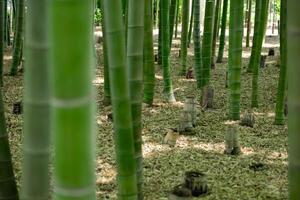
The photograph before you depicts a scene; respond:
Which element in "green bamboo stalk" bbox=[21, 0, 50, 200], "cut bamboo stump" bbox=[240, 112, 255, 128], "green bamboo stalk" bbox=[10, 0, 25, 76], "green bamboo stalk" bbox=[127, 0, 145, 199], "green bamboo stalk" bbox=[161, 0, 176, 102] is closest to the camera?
"green bamboo stalk" bbox=[21, 0, 50, 200]

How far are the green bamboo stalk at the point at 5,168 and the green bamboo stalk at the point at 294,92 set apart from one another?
0.88m

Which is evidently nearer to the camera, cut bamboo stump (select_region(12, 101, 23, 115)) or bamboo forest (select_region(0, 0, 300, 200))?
bamboo forest (select_region(0, 0, 300, 200))

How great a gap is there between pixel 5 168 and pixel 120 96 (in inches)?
17.2

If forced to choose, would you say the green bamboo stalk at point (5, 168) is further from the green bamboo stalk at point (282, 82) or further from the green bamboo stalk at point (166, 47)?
the green bamboo stalk at point (166, 47)

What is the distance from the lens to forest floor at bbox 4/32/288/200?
2479mm

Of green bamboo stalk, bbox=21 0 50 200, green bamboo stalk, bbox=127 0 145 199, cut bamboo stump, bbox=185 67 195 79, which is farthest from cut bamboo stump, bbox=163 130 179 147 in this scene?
cut bamboo stump, bbox=185 67 195 79

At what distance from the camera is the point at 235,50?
146 inches

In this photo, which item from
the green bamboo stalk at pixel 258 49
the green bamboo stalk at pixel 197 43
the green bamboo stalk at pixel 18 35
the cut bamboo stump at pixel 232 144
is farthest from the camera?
the green bamboo stalk at pixel 18 35

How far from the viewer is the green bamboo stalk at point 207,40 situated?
4.28 m

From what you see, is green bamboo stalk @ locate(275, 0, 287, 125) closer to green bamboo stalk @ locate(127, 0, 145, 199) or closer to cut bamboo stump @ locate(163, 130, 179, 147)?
cut bamboo stump @ locate(163, 130, 179, 147)

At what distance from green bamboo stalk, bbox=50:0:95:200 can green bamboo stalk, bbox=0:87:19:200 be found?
687 mm

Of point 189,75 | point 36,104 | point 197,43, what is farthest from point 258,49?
point 36,104

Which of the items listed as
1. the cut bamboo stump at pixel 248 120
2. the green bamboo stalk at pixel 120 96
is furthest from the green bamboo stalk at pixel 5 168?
the cut bamboo stump at pixel 248 120

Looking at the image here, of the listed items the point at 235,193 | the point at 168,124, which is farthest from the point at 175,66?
the point at 235,193
